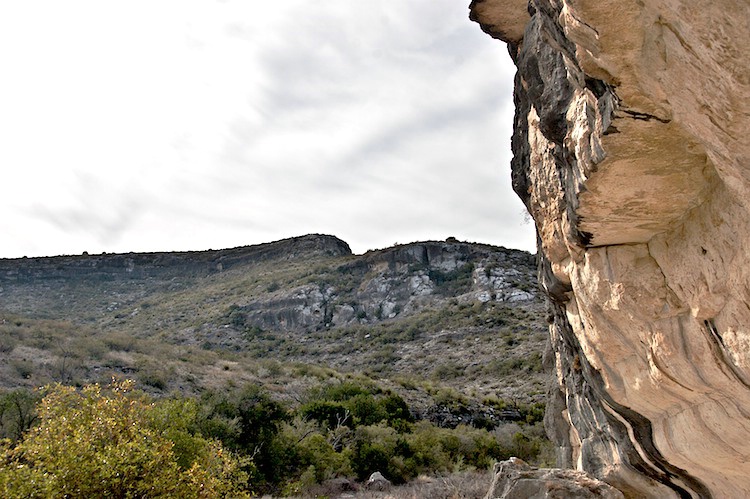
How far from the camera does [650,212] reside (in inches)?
181

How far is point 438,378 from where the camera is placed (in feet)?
110

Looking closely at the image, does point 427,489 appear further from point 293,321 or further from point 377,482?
point 293,321

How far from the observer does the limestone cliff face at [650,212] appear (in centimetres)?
295

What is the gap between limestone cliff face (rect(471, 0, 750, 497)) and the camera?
9.69 feet

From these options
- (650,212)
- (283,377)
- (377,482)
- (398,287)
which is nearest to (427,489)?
(377,482)

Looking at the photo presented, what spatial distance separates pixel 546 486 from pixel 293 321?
151 ft

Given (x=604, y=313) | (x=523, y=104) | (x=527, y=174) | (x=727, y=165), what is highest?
(x=523, y=104)

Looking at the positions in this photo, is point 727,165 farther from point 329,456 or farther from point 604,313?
point 329,456

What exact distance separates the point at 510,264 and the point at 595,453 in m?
45.5

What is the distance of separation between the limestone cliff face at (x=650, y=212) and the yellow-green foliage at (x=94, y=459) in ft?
21.0

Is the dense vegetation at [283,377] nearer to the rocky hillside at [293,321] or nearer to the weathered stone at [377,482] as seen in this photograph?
the rocky hillside at [293,321]

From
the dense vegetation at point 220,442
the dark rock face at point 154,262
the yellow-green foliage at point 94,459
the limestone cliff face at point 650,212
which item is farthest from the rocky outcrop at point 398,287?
the yellow-green foliage at point 94,459

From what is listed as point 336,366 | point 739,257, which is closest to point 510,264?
point 336,366

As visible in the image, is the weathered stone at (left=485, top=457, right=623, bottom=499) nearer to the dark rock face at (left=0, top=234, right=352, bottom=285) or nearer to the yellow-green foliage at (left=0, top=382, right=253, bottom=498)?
the yellow-green foliage at (left=0, top=382, right=253, bottom=498)
